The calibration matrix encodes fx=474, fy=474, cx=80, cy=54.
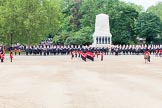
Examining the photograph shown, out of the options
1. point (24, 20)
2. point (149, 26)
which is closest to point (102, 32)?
point (24, 20)

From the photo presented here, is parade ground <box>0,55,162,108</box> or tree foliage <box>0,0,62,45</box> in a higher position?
tree foliage <box>0,0,62,45</box>

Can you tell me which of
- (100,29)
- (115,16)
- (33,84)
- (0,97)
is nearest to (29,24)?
(100,29)

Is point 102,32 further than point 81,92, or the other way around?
point 102,32

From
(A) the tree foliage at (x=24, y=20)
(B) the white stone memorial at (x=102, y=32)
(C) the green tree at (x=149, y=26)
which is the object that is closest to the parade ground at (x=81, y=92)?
(A) the tree foliage at (x=24, y=20)

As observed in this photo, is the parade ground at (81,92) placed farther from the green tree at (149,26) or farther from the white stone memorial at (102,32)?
the green tree at (149,26)

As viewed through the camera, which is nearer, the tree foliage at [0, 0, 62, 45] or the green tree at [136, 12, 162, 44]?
the tree foliage at [0, 0, 62, 45]

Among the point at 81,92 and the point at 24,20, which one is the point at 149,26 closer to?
the point at 24,20

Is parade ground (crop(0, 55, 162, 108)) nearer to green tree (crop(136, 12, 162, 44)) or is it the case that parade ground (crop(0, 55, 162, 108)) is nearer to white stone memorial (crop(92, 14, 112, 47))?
white stone memorial (crop(92, 14, 112, 47))

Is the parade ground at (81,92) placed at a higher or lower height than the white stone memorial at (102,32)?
lower

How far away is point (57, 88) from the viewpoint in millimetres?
24281

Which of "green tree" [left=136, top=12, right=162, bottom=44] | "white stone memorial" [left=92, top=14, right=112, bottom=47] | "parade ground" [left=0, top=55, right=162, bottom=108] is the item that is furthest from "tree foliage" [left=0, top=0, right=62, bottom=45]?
"parade ground" [left=0, top=55, right=162, bottom=108]

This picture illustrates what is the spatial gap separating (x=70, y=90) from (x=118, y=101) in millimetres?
4290

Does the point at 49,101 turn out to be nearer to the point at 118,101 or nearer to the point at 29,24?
the point at 118,101

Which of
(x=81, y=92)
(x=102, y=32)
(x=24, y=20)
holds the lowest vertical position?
(x=81, y=92)
